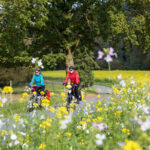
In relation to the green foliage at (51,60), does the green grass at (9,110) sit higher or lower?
lower

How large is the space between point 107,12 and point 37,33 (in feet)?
19.9

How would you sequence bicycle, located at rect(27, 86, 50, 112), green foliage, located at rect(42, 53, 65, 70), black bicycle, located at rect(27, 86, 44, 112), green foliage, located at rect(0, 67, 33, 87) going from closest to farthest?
1. bicycle, located at rect(27, 86, 50, 112)
2. black bicycle, located at rect(27, 86, 44, 112)
3. green foliage, located at rect(42, 53, 65, 70)
4. green foliage, located at rect(0, 67, 33, 87)

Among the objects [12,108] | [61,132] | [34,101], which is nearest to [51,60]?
[12,108]

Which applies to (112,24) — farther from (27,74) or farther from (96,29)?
(27,74)

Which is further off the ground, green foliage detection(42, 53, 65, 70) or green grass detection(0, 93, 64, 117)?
green foliage detection(42, 53, 65, 70)

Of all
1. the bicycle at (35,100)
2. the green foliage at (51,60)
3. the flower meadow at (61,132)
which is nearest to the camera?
the flower meadow at (61,132)

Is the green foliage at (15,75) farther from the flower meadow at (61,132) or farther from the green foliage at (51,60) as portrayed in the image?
the flower meadow at (61,132)

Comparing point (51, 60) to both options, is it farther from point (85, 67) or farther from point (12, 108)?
point (85, 67)

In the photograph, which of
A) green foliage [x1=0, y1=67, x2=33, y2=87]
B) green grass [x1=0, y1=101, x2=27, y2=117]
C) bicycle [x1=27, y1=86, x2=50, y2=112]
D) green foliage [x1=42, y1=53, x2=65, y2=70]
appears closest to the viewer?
green grass [x1=0, y1=101, x2=27, y2=117]

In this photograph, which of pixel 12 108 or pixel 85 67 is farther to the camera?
pixel 85 67

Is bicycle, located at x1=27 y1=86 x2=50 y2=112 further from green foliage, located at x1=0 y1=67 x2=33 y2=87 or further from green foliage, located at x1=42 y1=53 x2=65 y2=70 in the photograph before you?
green foliage, located at x1=0 y1=67 x2=33 y2=87

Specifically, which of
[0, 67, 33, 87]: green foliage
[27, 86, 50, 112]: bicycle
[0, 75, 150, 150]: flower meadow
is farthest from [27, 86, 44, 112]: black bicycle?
[0, 67, 33, 87]: green foliage

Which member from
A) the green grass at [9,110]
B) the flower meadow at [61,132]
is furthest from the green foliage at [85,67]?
the flower meadow at [61,132]

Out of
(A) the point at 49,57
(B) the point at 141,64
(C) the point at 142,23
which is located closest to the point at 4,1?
(A) the point at 49,57
